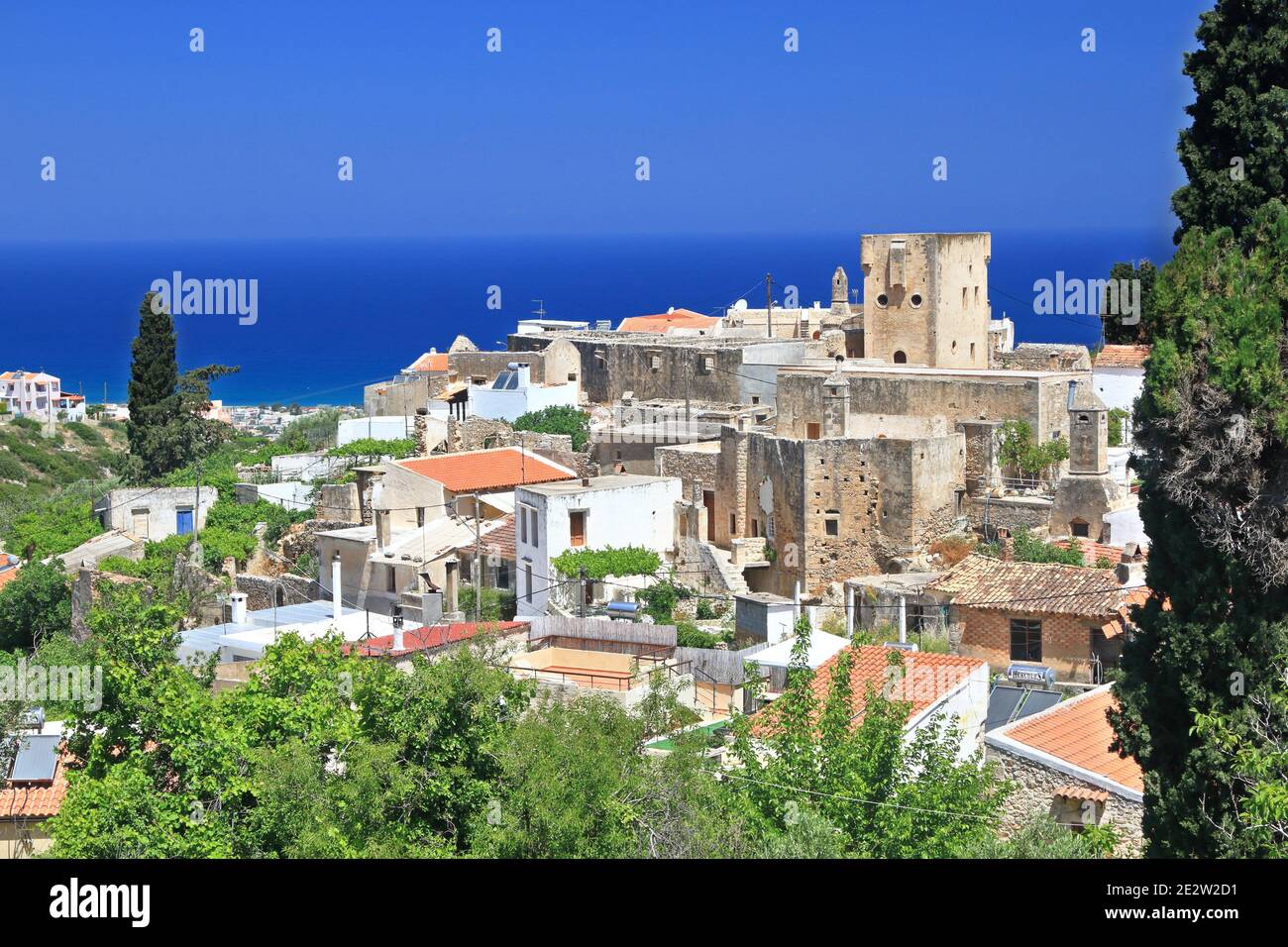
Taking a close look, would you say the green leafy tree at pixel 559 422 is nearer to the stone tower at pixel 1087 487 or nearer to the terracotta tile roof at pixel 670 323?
the terracotta tile roof at pixel 670 323

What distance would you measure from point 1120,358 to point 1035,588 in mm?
17826

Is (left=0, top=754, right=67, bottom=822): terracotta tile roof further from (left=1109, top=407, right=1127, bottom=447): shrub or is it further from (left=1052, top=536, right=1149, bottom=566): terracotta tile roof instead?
(left=1109, top=407, right=1127, bottom=447): shrub

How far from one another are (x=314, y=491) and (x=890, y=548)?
1390 centimetres

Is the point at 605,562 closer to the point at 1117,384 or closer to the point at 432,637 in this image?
the point at 432,637

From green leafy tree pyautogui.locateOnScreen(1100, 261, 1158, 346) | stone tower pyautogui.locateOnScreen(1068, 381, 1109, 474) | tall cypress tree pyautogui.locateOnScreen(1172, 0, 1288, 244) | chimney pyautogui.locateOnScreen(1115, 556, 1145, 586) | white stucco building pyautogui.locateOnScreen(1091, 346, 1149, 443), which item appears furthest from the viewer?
white stucco building pyautogui.locateOnScreen(1091, 346, 1149, 443)

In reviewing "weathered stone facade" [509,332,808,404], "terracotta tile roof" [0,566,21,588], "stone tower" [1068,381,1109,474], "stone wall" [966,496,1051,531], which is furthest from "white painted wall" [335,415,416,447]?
"stone tower" [1068,381,1109,474]

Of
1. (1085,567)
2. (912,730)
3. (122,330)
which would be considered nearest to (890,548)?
(1085,567)

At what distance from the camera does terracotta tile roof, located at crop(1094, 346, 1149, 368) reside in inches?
1497

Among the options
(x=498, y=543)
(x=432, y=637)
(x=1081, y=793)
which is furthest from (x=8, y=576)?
(x=1081, y=793)

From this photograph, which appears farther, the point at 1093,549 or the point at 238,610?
the point at 238,610

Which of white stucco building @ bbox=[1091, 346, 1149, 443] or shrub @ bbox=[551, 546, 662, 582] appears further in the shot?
white stucco building @ bbox=[1091, 346, 1149, 443]

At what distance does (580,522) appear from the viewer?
28422mm

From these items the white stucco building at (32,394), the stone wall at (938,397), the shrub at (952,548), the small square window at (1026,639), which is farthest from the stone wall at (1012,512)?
the white stucco building at (32,394)

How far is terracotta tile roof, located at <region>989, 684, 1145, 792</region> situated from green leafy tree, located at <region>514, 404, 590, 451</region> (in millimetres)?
Answer: 19839
